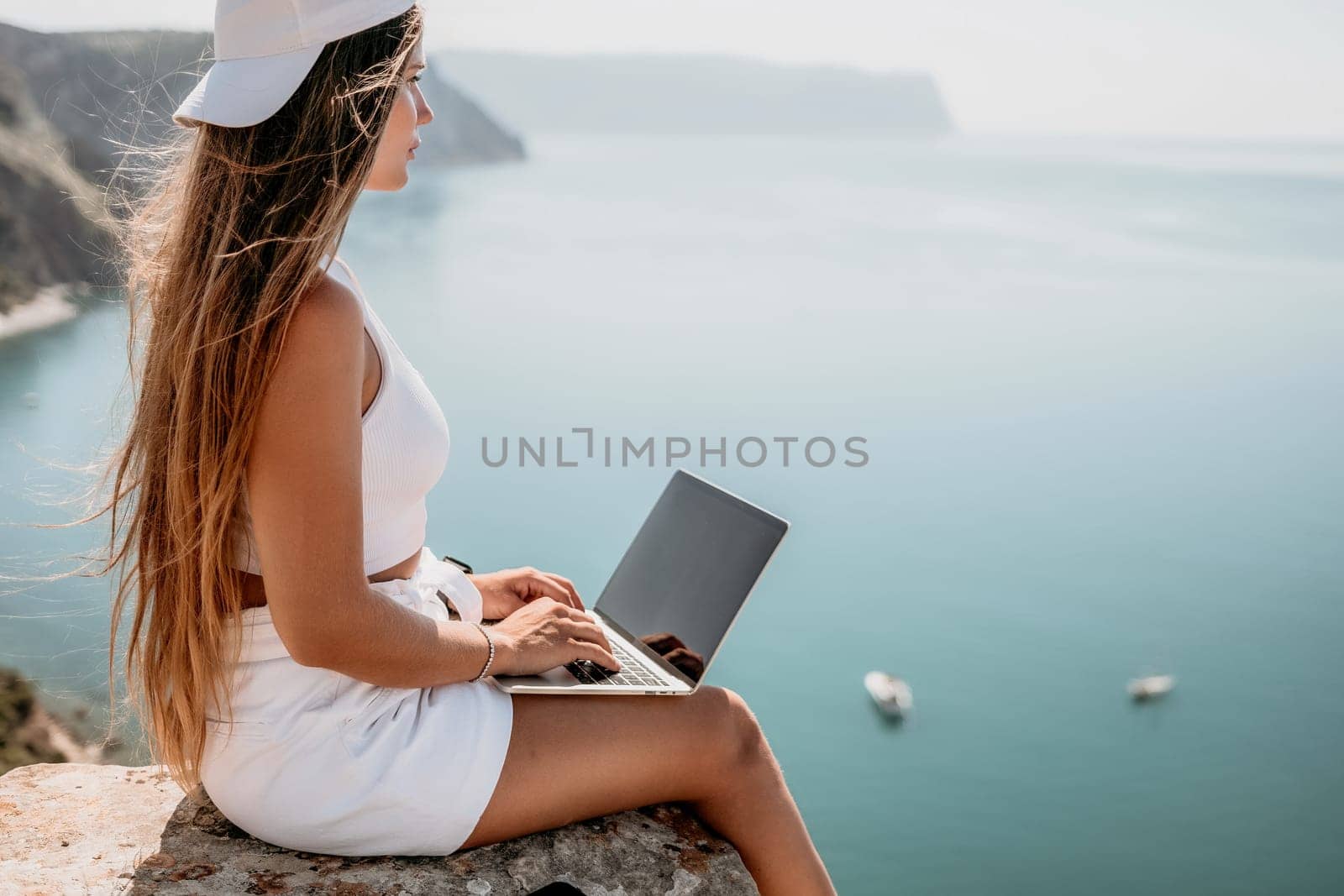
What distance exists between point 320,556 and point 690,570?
1.91ft

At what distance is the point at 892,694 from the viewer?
5320mm

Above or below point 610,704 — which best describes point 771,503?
below

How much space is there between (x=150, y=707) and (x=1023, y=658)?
5022 millimetres

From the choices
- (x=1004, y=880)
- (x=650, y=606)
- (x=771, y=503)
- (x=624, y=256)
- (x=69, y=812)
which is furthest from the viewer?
(x=624, y=256)

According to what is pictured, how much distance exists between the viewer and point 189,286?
1.05 metres

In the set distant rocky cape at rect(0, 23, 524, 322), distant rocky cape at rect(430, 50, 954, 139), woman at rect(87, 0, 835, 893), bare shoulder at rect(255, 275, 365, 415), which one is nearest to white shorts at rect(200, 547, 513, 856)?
woman at rect(87, 0, 835, 893)

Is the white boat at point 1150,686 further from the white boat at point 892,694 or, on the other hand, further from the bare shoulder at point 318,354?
the bare shoulder at point 318,354

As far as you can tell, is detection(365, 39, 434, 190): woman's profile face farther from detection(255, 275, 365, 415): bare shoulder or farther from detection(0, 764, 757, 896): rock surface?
detection(0, 764, 757, 896): rock surface

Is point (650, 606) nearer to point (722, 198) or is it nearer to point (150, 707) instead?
point (150, 707)

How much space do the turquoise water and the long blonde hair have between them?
37 cm

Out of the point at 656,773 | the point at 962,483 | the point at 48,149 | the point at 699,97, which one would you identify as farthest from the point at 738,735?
the point at 699,97

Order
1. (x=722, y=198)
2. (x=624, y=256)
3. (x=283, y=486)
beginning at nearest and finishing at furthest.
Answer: (x=283, y=486), (x=624, y=256), (x=722, y=198)

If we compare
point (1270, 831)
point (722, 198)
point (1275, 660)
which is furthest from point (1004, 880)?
point (722, 198)

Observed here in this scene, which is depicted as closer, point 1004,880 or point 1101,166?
point 1004,880
